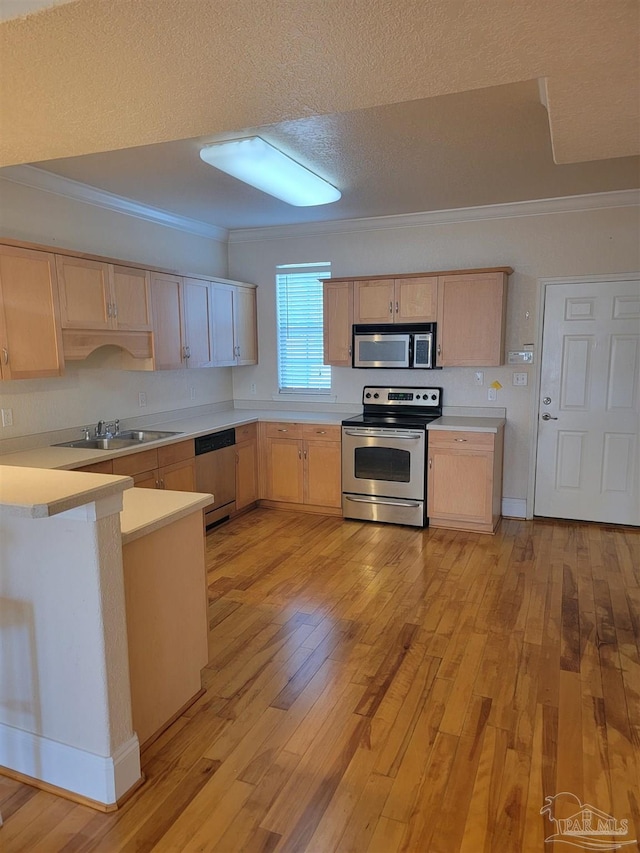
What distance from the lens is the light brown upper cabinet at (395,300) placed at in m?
4.69

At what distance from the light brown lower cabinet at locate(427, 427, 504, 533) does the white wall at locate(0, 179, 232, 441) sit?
2.37 metres

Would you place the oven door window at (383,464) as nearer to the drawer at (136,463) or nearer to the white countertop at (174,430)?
the white countertop at (174,430)

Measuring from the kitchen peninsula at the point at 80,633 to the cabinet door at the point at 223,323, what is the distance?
10.1ft

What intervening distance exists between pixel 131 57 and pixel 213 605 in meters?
2.75

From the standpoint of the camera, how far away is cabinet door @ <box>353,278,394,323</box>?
482 centimetres

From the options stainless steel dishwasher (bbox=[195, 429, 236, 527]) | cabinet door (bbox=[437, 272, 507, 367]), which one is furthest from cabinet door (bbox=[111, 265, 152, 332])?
cabinet door (bbox=[437, 272, 507, 367])

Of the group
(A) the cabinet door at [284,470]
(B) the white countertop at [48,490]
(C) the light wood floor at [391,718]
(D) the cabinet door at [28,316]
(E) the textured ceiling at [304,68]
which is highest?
(E) the textured ceiling at [304,68]

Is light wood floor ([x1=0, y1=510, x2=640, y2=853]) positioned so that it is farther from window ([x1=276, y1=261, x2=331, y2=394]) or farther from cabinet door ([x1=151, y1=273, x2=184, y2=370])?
window ([x1=276, y1=261, x2=331, y2=394])

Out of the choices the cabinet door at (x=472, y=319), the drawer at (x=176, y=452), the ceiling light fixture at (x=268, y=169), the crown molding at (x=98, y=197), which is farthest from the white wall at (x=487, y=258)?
the drawer at (x=176, y=452)

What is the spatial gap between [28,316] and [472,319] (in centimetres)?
330

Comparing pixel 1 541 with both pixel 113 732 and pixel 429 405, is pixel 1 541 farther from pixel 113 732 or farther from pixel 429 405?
pixel 429 405

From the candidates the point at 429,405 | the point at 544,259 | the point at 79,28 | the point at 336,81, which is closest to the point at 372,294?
the point at 429,405

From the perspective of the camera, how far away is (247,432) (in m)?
5.03

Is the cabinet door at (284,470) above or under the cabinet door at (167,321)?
under
